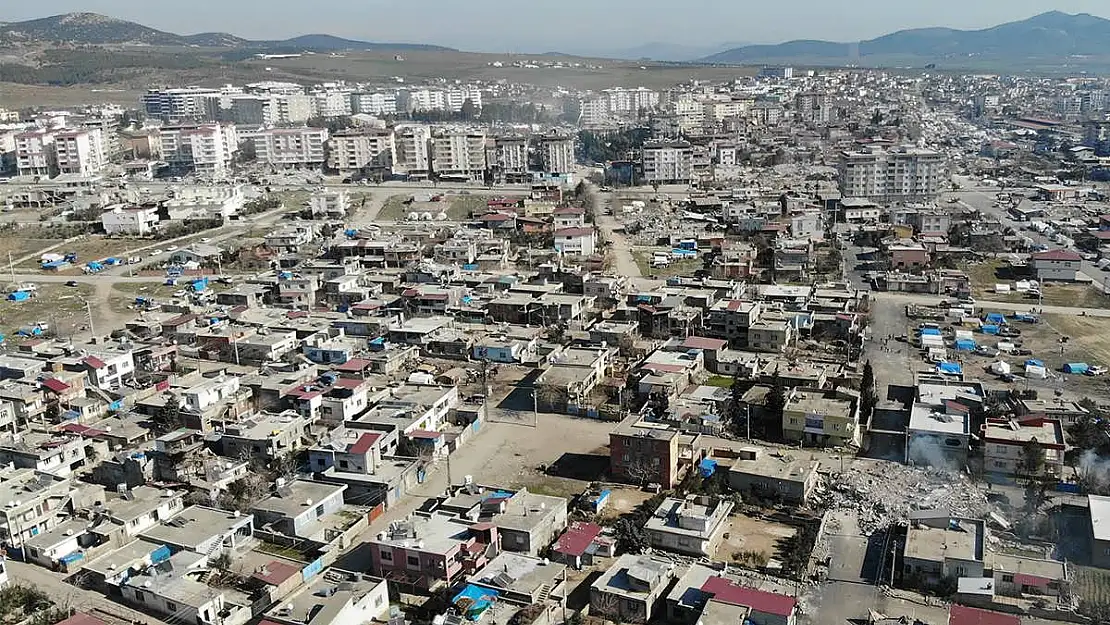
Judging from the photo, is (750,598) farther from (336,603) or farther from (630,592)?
(336,603)

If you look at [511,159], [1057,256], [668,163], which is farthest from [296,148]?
[1057,256]

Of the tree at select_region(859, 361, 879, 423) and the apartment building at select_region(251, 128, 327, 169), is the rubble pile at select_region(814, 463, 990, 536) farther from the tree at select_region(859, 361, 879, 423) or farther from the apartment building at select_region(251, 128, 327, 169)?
the apartment building at select_region(251, 128, 327, 169)

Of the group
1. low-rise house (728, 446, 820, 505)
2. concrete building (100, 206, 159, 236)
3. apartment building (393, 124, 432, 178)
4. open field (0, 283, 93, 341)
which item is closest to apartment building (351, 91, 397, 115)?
apartment building (393, 124, 432, 178)

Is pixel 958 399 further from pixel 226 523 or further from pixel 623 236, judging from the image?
pixel 623 236

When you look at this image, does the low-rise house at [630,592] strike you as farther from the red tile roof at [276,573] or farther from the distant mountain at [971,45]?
the distant mountain at [971,45]

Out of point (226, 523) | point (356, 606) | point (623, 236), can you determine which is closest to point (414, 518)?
point (356, 606)
